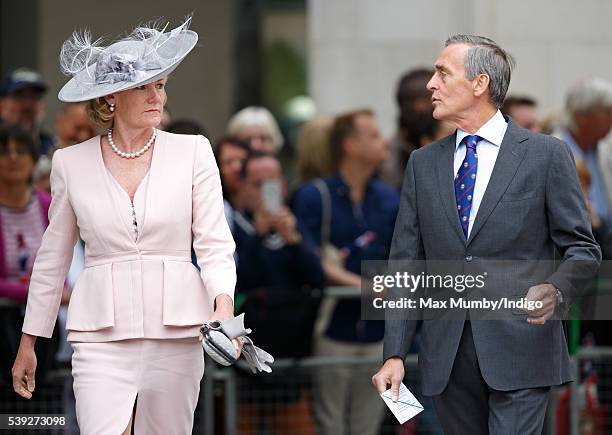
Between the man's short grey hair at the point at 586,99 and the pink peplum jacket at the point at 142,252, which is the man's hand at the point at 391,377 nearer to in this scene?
the pink peplum jacket at the point at 142,252

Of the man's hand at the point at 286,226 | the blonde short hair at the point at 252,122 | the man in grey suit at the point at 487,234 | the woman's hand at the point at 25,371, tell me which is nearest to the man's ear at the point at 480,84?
the man in grey suit at the point at 487,234

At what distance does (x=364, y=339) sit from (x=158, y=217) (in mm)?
3169

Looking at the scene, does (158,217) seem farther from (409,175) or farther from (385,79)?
(385,79)

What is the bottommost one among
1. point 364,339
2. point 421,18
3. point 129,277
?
point 364,339

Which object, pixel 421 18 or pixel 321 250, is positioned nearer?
pixel 321 250

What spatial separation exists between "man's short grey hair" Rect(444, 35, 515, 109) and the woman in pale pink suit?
44.4 inches

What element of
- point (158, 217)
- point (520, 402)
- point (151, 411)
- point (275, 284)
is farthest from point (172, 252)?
point (275, 284)

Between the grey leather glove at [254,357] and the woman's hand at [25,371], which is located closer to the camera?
the grey leather glove at [254,357]

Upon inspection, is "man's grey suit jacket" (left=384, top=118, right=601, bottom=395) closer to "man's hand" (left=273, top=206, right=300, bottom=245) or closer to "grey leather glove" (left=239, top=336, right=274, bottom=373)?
"grey leather glove" (left=239, top=336, right=274, bottom=373)

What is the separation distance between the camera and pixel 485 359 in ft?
18.8

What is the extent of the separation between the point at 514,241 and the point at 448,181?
0.37 meters

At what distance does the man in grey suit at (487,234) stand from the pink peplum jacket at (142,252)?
781 mm

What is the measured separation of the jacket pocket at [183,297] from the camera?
5629mm

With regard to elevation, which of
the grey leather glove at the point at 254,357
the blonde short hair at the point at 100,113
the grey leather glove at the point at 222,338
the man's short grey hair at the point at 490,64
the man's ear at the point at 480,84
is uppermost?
the man's short grey hair at the point at 490,64
